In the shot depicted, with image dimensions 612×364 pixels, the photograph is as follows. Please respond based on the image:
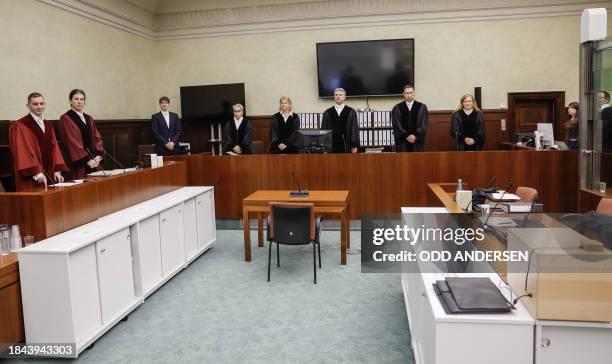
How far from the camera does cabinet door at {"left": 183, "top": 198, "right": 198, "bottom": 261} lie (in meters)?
4.74

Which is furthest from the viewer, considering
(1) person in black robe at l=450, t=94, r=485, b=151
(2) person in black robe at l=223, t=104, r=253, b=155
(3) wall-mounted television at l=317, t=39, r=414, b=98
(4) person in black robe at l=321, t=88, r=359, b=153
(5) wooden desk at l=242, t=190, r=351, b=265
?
(3) wall-mounted television at l=317, t=39, r=414, b=98

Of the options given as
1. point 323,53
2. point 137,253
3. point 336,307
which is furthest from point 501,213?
point 323,53

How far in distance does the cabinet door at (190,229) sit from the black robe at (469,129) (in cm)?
375

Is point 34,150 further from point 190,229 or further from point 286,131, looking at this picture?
point 286,131

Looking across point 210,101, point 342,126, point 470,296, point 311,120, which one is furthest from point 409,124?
point 470,296

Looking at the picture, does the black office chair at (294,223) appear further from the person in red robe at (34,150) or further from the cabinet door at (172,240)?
the person in red robe at (34,150)

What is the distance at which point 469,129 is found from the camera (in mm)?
6613

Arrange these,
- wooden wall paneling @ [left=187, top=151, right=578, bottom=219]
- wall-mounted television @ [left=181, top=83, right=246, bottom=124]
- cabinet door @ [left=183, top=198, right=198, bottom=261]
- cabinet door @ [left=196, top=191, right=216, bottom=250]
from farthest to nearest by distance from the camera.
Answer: wall-mounted television @ [left=181, top=83, right=246, bottom=124]
wooden wall paneling @ [left=187, top=151, right=578, bottom=219]
cabinet door @ [left=196, top=191, right=216, bottom=250]
cabinet door @ [left=183, top=198, right=198, bottom=261]

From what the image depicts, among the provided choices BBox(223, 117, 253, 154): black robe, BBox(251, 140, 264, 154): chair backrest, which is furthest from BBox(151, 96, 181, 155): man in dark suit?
BBox(251, 140, 264, 154): chair backrest

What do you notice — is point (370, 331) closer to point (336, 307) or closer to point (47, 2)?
point (336, 307)

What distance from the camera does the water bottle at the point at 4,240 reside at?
316cm

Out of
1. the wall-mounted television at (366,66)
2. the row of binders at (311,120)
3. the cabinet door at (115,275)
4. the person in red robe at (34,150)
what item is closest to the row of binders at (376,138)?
the wall-mounted television at (366,66)

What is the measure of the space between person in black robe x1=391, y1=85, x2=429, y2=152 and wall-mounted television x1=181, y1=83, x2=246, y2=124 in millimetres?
3100

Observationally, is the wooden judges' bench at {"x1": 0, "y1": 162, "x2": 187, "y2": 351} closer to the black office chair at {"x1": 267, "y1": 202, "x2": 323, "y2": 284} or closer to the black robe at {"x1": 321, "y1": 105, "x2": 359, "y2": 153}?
the black office chair at {"x1": 267, "y1": 202, "x2": 323, "y2": 284}
